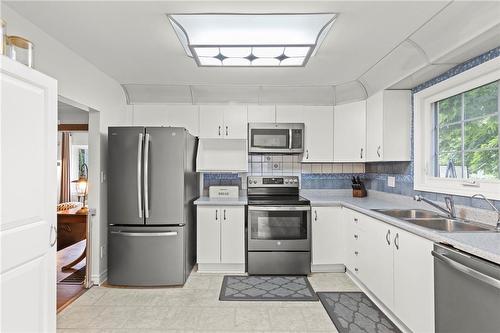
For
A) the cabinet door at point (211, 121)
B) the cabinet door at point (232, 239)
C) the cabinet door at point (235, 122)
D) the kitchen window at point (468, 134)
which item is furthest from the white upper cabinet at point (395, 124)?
the cabinet door at point (211, 121)

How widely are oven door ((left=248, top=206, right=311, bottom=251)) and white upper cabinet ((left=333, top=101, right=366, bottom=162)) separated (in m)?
0.91

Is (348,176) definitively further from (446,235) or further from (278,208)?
(446,235)

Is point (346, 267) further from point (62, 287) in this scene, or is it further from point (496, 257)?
point (62, 287)

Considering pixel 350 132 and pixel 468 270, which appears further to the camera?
pixel 350 132

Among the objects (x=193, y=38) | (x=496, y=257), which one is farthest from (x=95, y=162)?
(x=496, y=257)

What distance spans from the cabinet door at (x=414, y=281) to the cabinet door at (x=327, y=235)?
3.65ft

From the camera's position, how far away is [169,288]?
9.53ft

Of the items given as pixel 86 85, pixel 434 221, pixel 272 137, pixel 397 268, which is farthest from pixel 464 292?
pixel 86 85

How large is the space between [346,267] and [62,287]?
122 inches

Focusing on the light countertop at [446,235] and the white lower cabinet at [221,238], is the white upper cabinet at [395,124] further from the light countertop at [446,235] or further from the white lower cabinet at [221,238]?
the white lower cabinet at [221,238]

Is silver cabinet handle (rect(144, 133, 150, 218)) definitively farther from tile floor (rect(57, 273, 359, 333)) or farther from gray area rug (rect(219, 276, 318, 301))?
gray area rug (rect(219, 276, 318, 301))

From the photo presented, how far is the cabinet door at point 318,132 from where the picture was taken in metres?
3.61

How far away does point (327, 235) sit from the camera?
127 inches

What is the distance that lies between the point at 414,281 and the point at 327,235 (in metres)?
1.36
